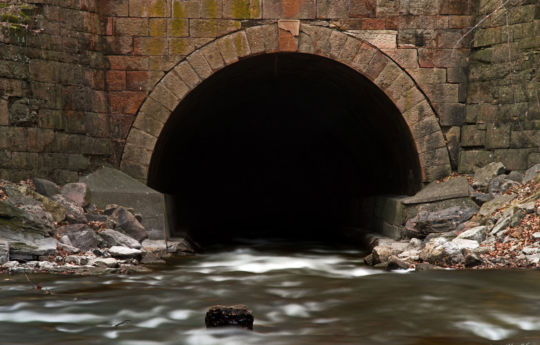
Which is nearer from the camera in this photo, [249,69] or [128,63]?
[128,63]

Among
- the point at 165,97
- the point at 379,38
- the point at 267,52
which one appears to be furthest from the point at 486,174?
the point at 165,97

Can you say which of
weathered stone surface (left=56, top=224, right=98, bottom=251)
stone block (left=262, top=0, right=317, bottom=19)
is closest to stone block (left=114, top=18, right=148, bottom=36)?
stone block (left=262, top=0, right=317, bottom=19)

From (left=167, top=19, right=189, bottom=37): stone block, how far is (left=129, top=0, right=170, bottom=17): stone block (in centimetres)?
14

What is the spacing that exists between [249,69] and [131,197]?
294 cm

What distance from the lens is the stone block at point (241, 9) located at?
9109 millimetres

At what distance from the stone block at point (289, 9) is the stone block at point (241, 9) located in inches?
5.2

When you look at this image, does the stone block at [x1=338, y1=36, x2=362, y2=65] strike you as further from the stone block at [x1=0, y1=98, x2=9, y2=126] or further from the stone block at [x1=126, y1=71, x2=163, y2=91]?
the stone block at [x1=0, y1=98, x2=9, y2=126]

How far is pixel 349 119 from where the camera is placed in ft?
40.3

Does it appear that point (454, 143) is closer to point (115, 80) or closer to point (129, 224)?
point (129, 224)

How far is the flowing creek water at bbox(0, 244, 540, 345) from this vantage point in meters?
4.39

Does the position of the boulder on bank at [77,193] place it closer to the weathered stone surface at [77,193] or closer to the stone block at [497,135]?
the weathered stone surface at [77,193]

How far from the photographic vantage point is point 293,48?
360 inches

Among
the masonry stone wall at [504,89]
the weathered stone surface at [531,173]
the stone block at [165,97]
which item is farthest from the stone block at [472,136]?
the stone block at [165,97]

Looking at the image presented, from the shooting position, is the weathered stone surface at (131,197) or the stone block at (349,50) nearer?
the weathered stone surface at (131,197)
